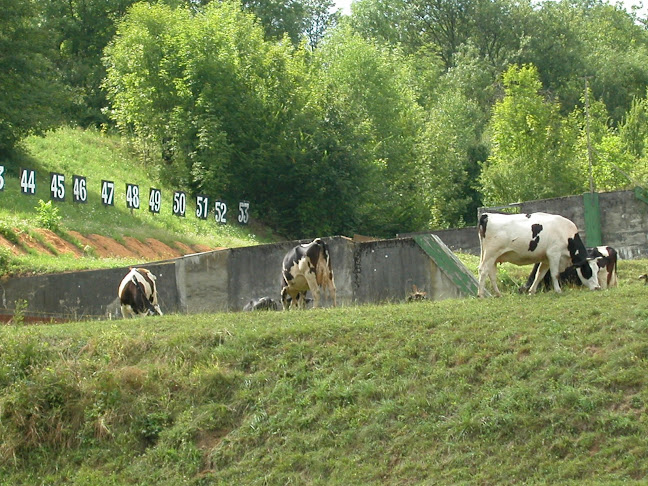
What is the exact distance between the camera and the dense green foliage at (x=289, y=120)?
171 ft

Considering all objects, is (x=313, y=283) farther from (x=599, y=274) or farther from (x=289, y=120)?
(x=289, y=120)

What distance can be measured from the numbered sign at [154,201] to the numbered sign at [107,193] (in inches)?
91.8

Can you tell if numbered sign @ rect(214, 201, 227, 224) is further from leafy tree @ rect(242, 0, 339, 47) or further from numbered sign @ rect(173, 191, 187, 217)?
leafy tree @ rect(242, 0, 339, 47)

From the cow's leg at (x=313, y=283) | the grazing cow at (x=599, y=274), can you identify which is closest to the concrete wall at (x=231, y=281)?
the cow's leg at (x=313, y=283)

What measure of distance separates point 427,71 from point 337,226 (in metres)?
27.7

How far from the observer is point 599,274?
22.1 meters

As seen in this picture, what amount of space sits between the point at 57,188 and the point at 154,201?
6.33 metres

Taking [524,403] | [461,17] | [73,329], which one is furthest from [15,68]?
[461,17]

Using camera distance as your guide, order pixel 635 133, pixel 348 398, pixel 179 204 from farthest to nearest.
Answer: pixel 635 133 → pixel 179 204 → pixel 348 398

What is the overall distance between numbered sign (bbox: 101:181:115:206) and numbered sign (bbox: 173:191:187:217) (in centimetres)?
348

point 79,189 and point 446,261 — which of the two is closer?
point 446,261

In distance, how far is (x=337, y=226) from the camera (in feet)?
174

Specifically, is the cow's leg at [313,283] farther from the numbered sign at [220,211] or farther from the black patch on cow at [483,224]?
the numbered sign at [220,211]

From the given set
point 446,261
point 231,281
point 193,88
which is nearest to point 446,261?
point 446,261
